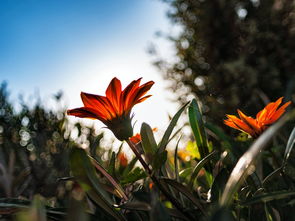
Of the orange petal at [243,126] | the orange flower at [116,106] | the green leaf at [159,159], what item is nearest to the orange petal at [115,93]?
the orange flower at [116,106]

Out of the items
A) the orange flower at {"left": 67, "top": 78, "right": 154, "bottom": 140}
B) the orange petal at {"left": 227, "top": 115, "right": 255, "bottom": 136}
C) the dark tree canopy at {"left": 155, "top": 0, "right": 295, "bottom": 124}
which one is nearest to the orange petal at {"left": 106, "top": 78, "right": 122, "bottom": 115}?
the orange flower at {"left": 67, "top": 78, "right": 154, "bottom": 140}

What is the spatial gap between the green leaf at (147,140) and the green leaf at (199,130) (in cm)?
13

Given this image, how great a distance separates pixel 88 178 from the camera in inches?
16.1

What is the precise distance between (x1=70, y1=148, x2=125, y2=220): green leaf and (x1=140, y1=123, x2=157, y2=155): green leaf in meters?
0.12

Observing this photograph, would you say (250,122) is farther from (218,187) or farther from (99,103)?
(99,103)

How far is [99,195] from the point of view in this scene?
17.3 inches

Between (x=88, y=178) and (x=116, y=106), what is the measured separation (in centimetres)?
15

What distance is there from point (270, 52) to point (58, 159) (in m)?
5.03

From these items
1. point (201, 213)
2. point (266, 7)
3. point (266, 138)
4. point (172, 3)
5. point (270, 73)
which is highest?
point (172, 3)

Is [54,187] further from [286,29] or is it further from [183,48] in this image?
[286,29]

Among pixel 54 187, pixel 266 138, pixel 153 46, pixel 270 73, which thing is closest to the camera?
pixel 266 138

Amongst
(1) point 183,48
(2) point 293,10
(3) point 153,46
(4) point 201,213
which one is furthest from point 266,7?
(4) point 201,213

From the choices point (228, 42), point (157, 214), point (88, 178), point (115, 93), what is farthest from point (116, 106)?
point (228, 42)

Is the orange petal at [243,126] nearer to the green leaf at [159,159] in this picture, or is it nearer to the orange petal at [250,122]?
the orange petal at [250,122]
